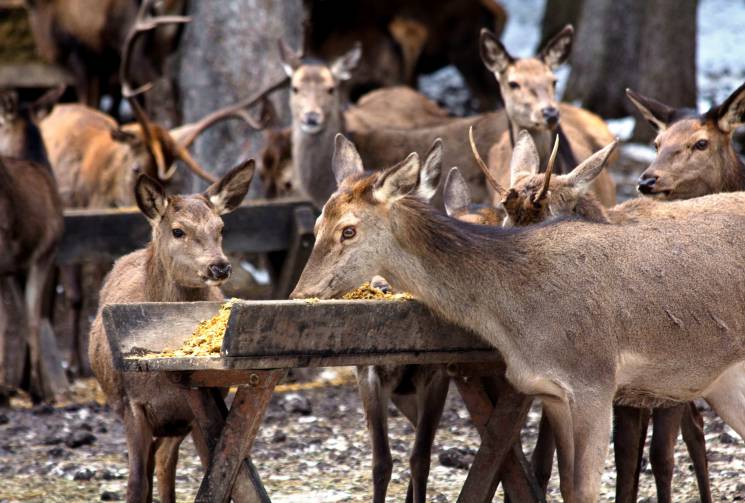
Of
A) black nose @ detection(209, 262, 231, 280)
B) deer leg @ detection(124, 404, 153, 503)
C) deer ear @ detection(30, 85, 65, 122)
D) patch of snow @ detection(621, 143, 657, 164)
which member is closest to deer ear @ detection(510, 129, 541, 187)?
black nose @ detection(209, 262, 231, 280)

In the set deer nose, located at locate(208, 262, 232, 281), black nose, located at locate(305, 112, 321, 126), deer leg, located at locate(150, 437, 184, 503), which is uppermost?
black nose, located at locate(305, 112, 321, 126)

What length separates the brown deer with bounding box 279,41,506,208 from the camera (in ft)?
39.6

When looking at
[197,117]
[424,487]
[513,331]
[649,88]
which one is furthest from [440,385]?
[649,88]

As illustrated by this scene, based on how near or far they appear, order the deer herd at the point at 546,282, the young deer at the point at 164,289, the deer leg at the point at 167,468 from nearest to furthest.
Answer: the deer herd at the point at 546,282 < the young deer at the point at 164,289 < the deer leg at the point at 167,468

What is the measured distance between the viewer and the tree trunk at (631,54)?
686 inches

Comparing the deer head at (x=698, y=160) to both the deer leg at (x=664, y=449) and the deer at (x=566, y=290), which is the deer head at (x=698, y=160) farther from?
the deer at (x=566, y=290)

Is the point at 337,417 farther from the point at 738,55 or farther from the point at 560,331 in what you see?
the point at 738,55

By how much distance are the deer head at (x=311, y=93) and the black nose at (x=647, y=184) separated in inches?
184

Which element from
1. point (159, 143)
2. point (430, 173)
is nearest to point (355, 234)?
point (430, 173)

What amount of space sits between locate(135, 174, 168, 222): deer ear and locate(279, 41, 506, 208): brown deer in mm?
4698

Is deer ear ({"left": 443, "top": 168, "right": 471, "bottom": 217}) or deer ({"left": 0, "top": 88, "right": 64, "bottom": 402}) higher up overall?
deer ear ({"left": 443, "top": 168, "right": 471, "bottom": 217})

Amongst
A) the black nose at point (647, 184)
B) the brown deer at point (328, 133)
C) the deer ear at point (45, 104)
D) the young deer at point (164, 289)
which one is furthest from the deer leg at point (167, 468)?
the deer ear at point (45, 104)

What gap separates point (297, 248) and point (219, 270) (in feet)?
14.7

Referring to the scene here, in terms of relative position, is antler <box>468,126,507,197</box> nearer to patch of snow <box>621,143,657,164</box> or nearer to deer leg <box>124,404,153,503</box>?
deer leg <box>124,404,153,503</box>
